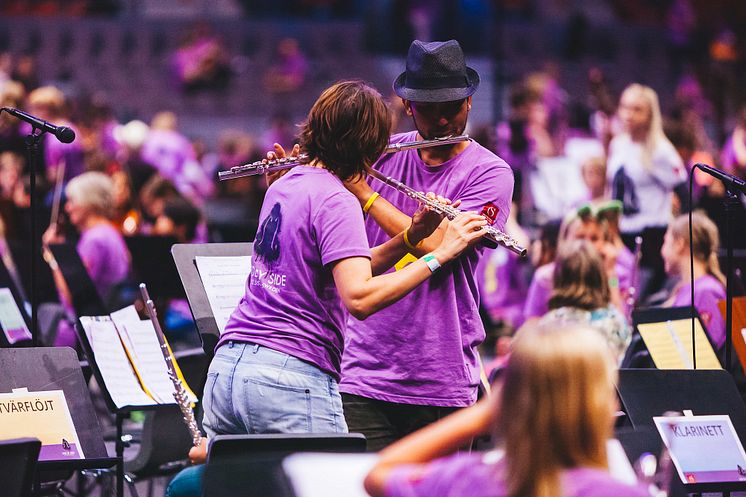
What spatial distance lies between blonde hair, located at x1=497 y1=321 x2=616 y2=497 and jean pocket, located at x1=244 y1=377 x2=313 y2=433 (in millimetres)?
Answer: 1109

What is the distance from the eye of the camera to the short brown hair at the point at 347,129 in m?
3.13

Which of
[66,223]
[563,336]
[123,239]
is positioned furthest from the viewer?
[66,223]

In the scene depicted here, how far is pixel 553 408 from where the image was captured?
6.40ft

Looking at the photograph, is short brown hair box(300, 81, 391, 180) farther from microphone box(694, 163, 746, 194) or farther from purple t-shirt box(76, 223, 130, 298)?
purple t-shirt box(76, 223, 130, 298)

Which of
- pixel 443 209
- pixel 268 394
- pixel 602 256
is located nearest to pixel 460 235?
pixel 443 209

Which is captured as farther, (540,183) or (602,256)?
(540,183)

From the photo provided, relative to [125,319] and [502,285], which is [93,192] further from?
[502,285]

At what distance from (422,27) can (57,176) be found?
26.1ft

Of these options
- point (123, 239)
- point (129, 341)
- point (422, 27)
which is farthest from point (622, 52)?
point (129, 341)

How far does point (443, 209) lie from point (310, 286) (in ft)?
1.66

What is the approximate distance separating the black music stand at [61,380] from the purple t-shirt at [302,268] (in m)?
0.75

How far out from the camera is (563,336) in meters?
1.97

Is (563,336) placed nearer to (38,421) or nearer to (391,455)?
(391,455)

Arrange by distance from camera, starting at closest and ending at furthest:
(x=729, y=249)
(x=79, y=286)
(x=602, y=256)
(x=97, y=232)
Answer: (x=729, y=249)
(x=79, y=286)
(x=602, y=256)
(x=97, y=232)
